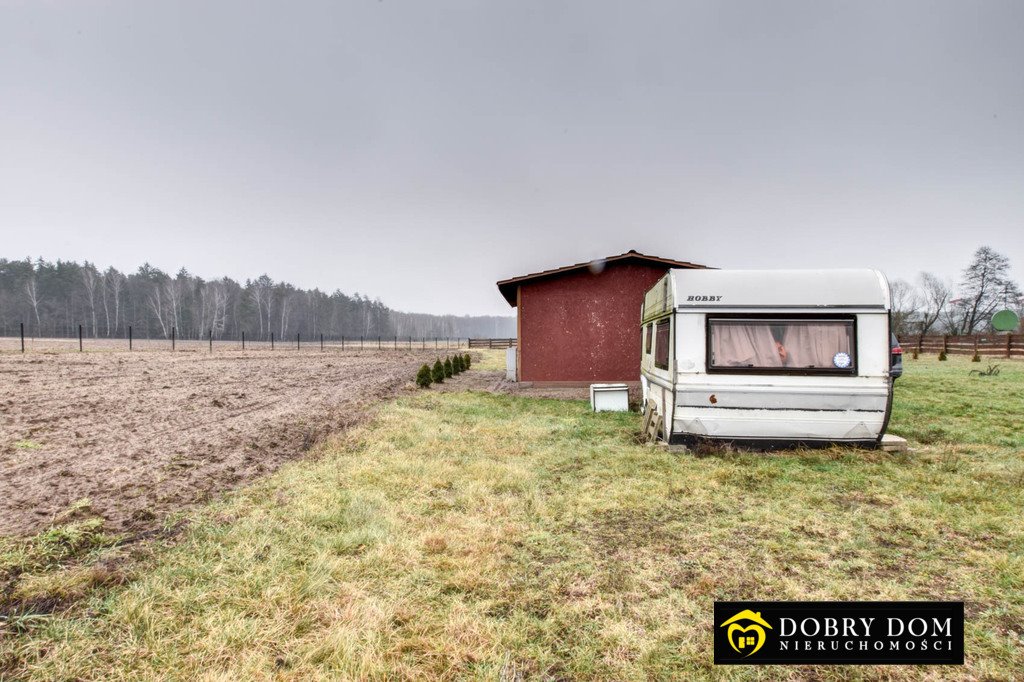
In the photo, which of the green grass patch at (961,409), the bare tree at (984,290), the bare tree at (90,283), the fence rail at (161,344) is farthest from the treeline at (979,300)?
the bare tree at (90,283)

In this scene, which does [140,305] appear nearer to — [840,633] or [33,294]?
[33,294]

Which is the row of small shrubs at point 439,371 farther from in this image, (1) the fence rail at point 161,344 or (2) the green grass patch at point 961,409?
(1) the fence rail at point 161,344

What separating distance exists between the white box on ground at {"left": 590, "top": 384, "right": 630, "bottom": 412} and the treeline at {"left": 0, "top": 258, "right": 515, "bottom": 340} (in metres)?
68.3

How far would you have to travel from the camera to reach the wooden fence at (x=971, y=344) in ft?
82.8

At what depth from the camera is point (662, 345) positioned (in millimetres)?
7664

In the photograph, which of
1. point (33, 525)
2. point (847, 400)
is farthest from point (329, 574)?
point (847, 400)

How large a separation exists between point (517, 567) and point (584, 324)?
1245 centimetres

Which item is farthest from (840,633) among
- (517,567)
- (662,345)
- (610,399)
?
(610,399)

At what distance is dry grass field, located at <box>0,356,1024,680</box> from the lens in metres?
2.53

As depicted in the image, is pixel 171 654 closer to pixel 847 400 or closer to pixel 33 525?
pixel 33 525

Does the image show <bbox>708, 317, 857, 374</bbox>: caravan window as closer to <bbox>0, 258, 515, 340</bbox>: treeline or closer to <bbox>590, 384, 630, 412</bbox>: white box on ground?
<bbox>590, 384, 630, 412</bbox>: white box on ground

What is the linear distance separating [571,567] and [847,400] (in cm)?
493

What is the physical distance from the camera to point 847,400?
6234mm

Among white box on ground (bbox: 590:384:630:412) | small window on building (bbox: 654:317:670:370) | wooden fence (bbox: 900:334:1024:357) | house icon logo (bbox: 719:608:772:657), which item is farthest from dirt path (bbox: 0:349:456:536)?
wooden fence (bbox: 900:334:1024:357)
